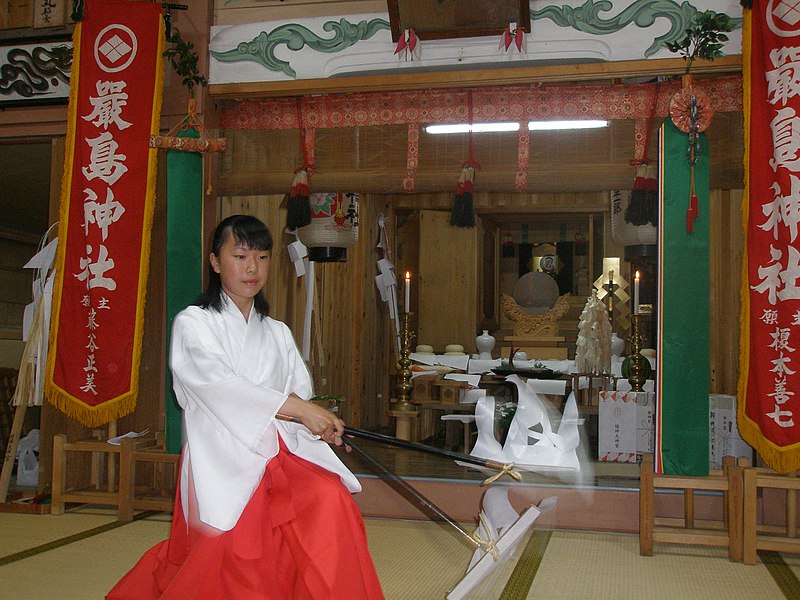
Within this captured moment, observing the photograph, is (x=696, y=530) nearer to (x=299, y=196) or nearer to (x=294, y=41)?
(x=299, y=196)

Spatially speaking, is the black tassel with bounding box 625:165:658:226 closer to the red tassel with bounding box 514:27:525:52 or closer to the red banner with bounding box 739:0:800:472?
the red banner with bounding box 739:0:800:472

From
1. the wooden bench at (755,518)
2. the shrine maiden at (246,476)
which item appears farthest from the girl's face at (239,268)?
the wooden bench at (755,518)

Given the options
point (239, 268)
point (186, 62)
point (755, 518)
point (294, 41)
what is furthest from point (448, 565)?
point (186, 62)

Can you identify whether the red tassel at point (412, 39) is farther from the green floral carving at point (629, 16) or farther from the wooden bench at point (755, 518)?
the wooden bench at point (755, 518)

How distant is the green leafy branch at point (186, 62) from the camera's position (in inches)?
159

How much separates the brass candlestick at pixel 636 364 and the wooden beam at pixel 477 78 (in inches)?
65.8

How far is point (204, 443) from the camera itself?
85.0 inches

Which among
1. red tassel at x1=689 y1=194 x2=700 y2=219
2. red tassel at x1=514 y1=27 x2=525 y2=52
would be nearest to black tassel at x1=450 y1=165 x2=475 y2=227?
red tassel at x1=514 y1=27 x2=525 y2=52

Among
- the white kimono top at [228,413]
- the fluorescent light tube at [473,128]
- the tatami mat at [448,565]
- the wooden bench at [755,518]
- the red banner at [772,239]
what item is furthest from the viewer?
the fluorescent light tube at [473,128]

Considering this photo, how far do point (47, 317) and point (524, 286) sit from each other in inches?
214

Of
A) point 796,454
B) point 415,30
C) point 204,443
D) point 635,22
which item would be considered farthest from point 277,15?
point 796,454

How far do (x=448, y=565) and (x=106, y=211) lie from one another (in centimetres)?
236

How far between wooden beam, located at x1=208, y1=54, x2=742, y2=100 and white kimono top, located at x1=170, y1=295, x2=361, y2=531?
201cm

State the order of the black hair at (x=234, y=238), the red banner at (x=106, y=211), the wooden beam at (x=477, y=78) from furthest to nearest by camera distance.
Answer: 1. the red banner at (x=106, y=211)
2. the wooden beam at (x=477, y=78)
3. the black hair at (x=234, y=238)
